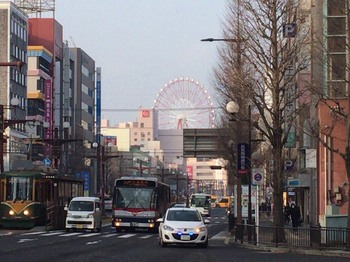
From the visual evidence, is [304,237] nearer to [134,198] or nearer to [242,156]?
[242,156]

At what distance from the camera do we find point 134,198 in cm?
5475

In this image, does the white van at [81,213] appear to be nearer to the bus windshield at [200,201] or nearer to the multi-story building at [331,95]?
the multi-story building at [331,95]

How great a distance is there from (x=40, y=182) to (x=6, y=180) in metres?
1.98

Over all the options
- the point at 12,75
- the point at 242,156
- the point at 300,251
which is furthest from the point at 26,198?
the point at 12,75

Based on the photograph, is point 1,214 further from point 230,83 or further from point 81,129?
point 81,129

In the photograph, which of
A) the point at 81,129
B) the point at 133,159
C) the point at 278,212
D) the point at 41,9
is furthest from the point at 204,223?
the point at 133,159

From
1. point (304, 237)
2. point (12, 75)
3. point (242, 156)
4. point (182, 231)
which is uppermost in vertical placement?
point (12, 75)

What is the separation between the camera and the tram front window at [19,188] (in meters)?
52.9

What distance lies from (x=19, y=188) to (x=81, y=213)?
3.95 metres

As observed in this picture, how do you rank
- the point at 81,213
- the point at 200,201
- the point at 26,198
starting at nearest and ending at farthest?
the point at 26,198, the point at 81,213, the point at 200,201

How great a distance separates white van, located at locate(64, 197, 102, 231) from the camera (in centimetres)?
5369

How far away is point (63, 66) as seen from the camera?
13275 centimetres

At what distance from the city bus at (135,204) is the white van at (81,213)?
4.60ft

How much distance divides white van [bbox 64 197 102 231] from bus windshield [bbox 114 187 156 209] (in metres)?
1.52
